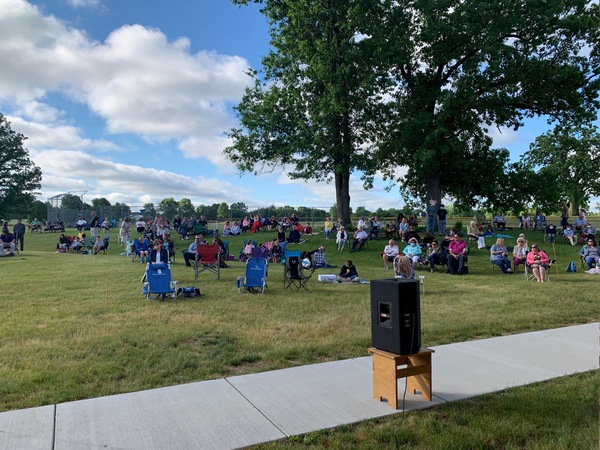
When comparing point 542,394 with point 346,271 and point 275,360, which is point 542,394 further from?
point 346,271

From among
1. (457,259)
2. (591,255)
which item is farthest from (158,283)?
(591,255)

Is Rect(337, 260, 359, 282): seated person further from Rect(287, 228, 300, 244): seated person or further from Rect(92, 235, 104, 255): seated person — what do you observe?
Rect(92, 235, 104, 255): seated person

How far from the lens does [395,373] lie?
13.1 ft

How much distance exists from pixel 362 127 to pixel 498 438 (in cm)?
2618

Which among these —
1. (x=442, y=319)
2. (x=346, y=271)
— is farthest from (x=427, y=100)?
(x=442, y=319)

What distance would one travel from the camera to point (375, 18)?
84.3 ft

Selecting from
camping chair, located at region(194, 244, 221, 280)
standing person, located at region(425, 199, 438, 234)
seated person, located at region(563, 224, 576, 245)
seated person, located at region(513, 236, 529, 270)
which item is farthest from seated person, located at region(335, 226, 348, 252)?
seated person, located at region(563, 224, 576, 245)

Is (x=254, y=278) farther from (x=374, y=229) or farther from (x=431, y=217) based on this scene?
(x=431, y=217)

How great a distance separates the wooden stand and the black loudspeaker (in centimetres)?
→ 8

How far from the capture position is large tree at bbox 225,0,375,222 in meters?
25.0

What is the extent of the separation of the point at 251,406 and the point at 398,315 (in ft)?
5.18

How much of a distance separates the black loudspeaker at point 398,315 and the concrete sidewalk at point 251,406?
22.5 inches

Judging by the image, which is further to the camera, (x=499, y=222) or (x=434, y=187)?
(x=499, y=222)

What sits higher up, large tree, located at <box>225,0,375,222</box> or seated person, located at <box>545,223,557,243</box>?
large tree, located at <box>225,0,375,222</box>
